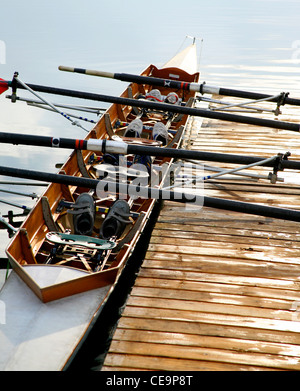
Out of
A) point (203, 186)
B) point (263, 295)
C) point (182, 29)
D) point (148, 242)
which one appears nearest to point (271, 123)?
point (203, 186)

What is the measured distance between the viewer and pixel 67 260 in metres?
7.77

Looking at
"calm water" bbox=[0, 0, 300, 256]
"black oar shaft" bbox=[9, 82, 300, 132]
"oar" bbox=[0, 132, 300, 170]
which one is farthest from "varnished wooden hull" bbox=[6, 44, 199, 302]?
"calm water" bbox=[0, 0, 300, 256]

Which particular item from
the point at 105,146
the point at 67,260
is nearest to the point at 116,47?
the point at 105,146

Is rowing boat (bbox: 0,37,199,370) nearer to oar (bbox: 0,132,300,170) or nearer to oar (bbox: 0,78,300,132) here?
oar (bbox: 0,132,300,170)

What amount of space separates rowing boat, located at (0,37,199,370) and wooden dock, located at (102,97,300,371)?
52 cm

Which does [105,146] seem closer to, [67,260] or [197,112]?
[67,260]

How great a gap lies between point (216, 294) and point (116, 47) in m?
25.0

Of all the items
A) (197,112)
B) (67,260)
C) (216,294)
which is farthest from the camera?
(197,112)

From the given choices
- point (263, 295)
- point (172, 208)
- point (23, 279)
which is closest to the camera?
point (23, 279)
